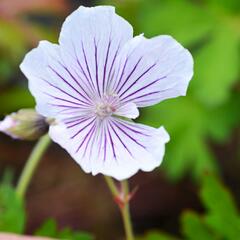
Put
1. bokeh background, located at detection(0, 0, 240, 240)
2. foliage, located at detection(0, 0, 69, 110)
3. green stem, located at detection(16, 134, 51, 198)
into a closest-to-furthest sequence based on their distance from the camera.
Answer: green stem, located at detection(16, 134, 51, 198) → bokeh background, located at detection(0, 0, 240, 240) → foliage, located at detection(0, 0, 69, 110)

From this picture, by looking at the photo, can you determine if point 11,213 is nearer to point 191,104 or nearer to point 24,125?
point 24,125

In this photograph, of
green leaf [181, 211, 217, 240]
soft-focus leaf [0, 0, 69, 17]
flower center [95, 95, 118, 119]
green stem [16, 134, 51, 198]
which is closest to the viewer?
flower center [95, 95, 118, 119]

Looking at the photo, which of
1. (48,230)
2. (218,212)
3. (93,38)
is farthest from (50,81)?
(218,212)

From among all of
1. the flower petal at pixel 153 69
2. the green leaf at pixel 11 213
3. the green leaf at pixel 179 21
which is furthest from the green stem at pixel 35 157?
the green leaf at pixel 179 21

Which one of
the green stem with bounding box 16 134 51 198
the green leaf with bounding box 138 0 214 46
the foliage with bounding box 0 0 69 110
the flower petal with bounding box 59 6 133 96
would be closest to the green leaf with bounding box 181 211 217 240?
the green stem with bounding box 16 134 51 198

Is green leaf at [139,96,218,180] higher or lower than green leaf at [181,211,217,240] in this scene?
lower

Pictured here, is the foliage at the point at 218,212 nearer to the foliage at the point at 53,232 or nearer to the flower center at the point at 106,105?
the foliage at the point at 53,232

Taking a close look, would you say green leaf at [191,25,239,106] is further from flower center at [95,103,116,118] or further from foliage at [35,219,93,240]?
flower center at [95,103,116,118]

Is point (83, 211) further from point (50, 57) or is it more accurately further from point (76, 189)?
point (50, 57)
